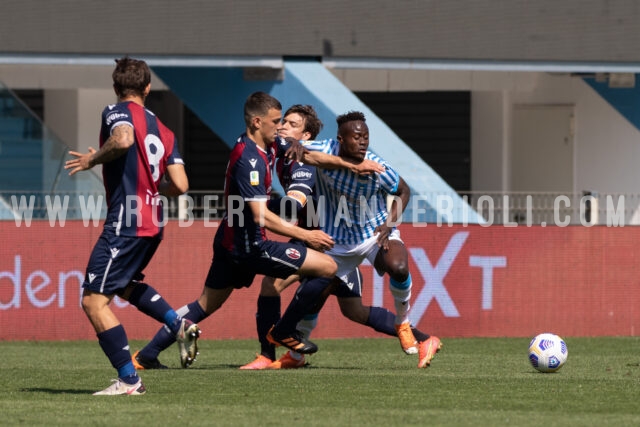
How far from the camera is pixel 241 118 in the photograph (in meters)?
20.2

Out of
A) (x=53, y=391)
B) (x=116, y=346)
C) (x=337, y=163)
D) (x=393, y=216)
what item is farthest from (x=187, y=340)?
(x=393, y=216)

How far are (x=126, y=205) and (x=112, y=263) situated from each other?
37cm

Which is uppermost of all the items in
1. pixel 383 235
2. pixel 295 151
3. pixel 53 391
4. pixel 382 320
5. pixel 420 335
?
pixel 295 151

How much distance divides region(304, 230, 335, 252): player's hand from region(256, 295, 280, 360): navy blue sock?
1.55m

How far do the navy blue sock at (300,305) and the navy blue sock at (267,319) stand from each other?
0.37 meters

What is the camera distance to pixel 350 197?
10.5m

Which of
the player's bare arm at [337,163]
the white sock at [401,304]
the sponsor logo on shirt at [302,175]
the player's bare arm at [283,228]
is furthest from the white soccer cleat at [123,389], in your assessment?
the white sock at [401,304]

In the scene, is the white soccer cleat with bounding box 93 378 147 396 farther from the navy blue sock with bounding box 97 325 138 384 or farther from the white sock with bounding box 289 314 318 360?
the white sock with bounding box 289 314 318 360

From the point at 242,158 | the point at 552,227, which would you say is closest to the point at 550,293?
the point at 552,227

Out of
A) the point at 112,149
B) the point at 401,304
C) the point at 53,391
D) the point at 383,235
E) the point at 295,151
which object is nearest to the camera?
the point at 112,149

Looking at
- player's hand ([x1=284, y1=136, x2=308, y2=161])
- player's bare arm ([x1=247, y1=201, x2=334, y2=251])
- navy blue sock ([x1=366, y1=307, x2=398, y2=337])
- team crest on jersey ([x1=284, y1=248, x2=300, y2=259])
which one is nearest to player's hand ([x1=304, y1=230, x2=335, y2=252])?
player's bare arm ([x1=247, y1=201, x2=334, y2=251])

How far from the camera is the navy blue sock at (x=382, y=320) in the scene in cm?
1097

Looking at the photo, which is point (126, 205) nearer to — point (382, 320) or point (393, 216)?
point (393, 216)

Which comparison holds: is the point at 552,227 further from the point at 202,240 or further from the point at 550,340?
the point at 550,340
